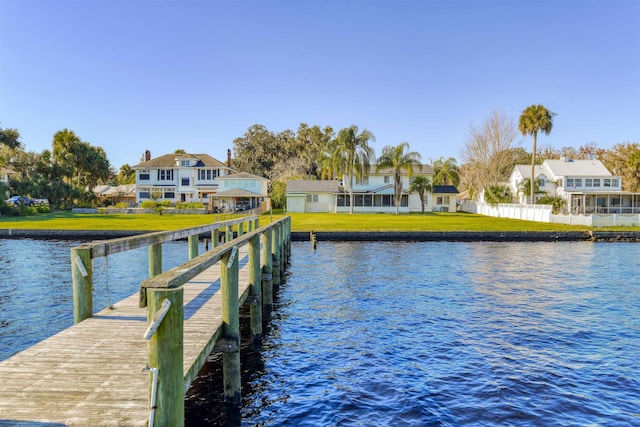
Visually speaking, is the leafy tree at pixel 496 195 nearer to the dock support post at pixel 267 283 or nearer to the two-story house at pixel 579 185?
the two-story house at pixel 579 185

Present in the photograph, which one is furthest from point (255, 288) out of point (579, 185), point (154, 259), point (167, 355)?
point (579, 185)

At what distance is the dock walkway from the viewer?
447 centimetres

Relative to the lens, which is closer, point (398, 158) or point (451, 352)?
point (451, 352)

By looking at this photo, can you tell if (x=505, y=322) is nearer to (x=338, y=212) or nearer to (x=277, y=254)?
(x=277, y=254)

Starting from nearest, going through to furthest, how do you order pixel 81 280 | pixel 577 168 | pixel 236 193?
pixel 81 280
pixel 236 193
pixel 577 168

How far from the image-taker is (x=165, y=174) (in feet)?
232

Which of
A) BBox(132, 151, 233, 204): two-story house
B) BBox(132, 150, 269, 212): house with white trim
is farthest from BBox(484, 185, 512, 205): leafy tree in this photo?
BBox(132, 151, 233, 204): two-story house

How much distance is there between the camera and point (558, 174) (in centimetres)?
6612

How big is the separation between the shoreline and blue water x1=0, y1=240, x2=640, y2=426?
45.0ft

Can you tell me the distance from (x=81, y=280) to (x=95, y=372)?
2516 mm

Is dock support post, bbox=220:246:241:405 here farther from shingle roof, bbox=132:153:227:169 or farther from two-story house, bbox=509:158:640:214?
shingle roof, bbox=132:153:227:169

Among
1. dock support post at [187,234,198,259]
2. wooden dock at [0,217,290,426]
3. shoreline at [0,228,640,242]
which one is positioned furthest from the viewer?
shoreline at [0,228,640,242]

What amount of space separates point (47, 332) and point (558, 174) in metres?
68.2

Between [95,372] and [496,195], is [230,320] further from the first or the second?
[496,195]
